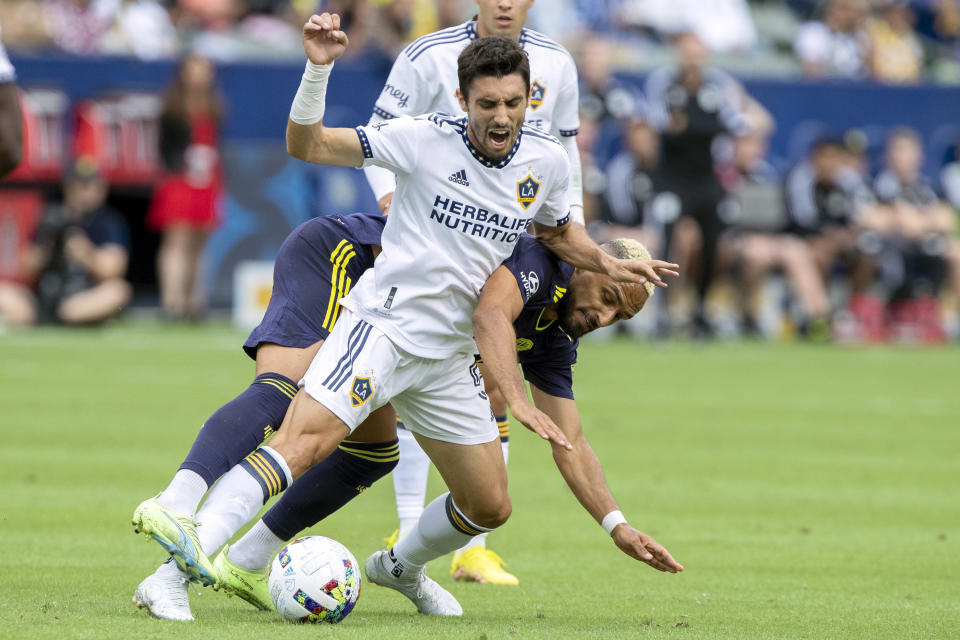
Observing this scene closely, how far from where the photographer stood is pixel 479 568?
23.5ft

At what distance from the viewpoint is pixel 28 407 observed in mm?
12398

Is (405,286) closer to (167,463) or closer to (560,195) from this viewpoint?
(560,195)

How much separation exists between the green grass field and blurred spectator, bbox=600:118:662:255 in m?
3.15

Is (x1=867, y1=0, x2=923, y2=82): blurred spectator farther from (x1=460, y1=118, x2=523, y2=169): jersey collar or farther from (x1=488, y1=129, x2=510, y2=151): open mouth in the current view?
(x1=488, y1=129, x2=510, y2=151): open mouth

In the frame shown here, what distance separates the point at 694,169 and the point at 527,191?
44.7ft

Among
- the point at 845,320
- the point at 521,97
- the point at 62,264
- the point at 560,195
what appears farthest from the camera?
the point at 845,320

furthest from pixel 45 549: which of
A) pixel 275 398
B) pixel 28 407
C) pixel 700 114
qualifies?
pixel 700 114

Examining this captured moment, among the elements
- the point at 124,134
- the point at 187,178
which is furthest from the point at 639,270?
the point at 124,134

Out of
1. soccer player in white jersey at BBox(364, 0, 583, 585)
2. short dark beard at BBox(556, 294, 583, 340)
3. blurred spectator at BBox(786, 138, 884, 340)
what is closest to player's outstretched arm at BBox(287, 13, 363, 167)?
short dark beard at BBox(556, 294, 583, 340)

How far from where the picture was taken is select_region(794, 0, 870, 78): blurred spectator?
24.5 metres

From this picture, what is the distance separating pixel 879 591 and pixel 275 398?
2959mm

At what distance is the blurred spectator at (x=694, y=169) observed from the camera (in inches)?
740

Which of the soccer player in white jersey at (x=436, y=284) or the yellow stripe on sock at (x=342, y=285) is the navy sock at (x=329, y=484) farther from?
the yellow stripe on sock at (x=342, y=285)

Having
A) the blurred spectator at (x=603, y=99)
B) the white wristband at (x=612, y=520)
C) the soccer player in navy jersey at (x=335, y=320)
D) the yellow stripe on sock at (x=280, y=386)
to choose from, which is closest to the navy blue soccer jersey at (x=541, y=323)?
the soccer player in navy jersey at (x=335, y=320)
